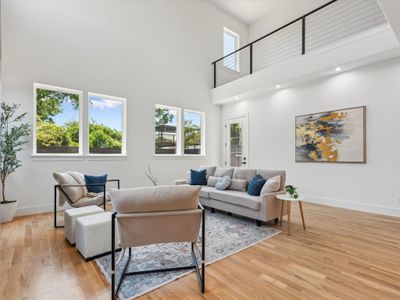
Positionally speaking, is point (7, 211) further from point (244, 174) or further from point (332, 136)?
point (332, 136)

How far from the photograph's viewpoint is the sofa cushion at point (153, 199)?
1.84 meters

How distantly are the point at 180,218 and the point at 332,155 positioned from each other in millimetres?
4469

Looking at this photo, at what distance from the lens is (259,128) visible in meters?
6.68

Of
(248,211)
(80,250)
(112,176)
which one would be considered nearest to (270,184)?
(248,211)

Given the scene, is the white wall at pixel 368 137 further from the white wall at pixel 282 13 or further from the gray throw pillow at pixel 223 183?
the white wall at pixel 282 13

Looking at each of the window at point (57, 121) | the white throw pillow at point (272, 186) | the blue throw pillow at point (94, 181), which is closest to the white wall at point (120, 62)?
the window at point (57, 121)

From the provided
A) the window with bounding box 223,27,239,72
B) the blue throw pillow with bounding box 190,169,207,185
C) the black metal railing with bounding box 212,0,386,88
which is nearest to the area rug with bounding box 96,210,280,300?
the blue throw pillow with bounding box 190,169,207,185

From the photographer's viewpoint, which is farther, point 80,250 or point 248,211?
point 248,211

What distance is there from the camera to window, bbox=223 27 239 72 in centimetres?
820

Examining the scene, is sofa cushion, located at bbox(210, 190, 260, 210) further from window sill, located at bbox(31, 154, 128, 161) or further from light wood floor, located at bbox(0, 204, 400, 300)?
window sill, located at bbox(31, 154, 128, 161)

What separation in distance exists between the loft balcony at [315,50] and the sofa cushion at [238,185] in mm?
2820

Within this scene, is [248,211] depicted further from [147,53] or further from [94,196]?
[147,53]

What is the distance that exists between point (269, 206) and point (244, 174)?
3.66 ft

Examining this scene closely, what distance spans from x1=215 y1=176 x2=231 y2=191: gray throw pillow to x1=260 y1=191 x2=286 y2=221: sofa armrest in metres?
1.06
